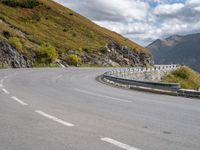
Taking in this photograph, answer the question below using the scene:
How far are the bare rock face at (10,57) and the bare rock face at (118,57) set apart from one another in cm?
2211

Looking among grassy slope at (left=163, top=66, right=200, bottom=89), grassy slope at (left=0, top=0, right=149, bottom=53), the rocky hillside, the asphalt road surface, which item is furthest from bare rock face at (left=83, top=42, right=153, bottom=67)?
the asphalt road surface

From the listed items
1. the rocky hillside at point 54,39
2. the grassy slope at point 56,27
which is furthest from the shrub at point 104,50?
the grassy slope at point 56,27

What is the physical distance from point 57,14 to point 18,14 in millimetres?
13274

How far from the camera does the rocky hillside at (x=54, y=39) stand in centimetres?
5184

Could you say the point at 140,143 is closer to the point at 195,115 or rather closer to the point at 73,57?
the point at 195,115

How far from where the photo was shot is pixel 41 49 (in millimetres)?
51812

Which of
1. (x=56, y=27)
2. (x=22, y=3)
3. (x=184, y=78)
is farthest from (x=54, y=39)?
(x=184, y=78)

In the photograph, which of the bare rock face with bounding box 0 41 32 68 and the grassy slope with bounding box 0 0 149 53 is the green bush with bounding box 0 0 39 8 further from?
the bare rock face with bounding box 0 41 32 68

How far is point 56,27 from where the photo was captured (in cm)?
8138

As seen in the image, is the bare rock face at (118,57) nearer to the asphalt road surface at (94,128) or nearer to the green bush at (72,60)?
the green bush at (72,60)

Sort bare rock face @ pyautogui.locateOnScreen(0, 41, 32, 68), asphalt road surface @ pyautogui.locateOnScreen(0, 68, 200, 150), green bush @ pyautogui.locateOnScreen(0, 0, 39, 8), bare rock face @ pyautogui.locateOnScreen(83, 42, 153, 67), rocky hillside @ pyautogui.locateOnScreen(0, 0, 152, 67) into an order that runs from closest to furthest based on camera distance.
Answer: asphalt road surface @ pyautogui.locateOnScreen(0, 68, 200, 150) < bare rock face @ pyautogui.locateOnScreen(0, 41, 32, 68) < rocky hillside @ pyautogui.locateOnScreen(0, 0, 152, 67) < bare rock face @ pyautogui.locateOnScreen(83, 42, 153, 67) < green bush @ pyautogui.locateOnScreen(0, 0, 39, 8)

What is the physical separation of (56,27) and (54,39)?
12.5 meters

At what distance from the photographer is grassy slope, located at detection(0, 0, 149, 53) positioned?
69.2 metres

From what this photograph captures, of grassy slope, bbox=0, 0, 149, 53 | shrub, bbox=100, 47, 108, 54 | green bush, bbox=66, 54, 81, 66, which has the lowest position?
green bush, bbox=66, 54, 81, 66
